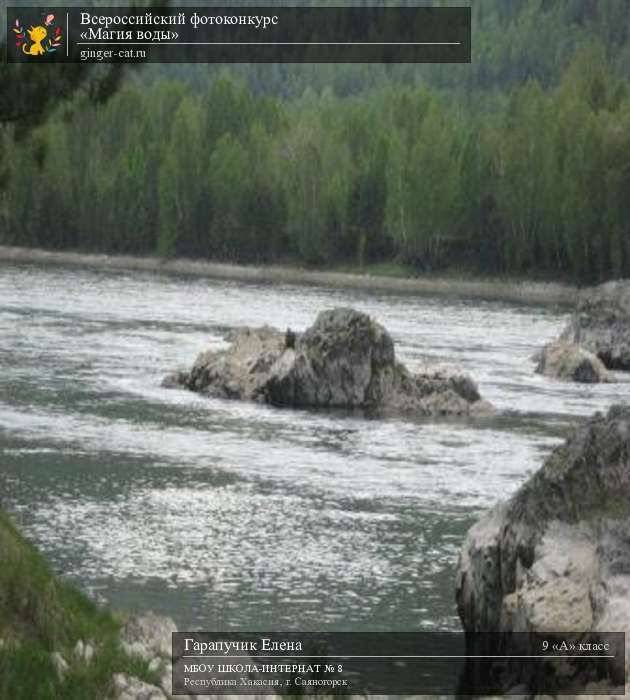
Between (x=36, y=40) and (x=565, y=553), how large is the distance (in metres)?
16.1

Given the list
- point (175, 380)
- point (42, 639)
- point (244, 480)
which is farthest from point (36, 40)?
point (175, 380)

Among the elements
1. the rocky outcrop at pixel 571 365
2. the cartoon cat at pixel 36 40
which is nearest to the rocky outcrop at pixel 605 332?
the rocky outcrop at pixel 571 365

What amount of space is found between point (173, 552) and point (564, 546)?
1021 centimetres

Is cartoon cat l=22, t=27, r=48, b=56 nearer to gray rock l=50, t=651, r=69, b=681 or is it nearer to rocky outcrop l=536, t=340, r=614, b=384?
gray rock l=50, t=651, r=69, b=681

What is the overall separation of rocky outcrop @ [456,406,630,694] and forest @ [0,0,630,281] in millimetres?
106594

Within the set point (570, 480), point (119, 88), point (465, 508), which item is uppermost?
point (119, 88)

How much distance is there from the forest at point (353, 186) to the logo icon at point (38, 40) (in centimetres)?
9324

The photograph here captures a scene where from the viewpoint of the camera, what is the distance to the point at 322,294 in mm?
115875

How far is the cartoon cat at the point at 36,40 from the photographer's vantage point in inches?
1310

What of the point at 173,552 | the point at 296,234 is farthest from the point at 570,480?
the point at 296,234

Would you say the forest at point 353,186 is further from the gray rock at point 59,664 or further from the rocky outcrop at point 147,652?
Result: the gray rock at point 59,664

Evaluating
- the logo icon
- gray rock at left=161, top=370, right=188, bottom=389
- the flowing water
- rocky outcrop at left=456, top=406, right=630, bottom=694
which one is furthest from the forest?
rocky outcrop at left=456, top=406, right=630, bottom=694

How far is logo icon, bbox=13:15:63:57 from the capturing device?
33.4 metres

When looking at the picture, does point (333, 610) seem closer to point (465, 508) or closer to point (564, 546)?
point (564, 546)
